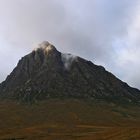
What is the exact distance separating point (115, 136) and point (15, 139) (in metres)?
45.3

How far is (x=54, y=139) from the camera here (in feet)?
597

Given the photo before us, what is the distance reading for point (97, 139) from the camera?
171125mm

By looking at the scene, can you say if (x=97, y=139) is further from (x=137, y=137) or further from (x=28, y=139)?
(x=28, y=139)

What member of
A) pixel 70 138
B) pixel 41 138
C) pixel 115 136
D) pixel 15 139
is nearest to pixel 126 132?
pixel 115 136

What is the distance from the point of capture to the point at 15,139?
616 ft

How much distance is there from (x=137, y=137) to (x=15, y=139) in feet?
184

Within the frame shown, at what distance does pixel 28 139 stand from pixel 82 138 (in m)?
24.3

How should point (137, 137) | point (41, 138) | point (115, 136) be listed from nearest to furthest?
point (137, 137)
point (115, 136)
point (41, 138)

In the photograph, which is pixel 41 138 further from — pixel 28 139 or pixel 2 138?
pixel 2 138

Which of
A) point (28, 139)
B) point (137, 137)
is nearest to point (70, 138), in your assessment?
point (28, 139)

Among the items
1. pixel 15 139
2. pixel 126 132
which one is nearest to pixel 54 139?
pixel 15 139

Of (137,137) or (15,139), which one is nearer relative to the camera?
(137,137)

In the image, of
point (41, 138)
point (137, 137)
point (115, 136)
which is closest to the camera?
point (137, 137)

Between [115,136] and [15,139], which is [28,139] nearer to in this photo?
[15,139]
